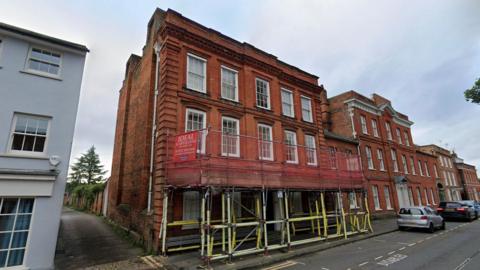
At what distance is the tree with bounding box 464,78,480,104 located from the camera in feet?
63.0

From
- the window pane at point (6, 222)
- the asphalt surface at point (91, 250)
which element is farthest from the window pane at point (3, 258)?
the asphalt surface at point (91, 250)

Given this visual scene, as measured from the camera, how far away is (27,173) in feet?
27.1

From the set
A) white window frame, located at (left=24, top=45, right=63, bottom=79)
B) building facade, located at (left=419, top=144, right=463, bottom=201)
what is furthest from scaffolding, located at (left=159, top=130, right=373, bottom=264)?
building facade, located at (left=419, top=144, right=463, bottom=201)

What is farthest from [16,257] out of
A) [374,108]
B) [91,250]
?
[374,108]

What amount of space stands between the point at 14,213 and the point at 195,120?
7726mm

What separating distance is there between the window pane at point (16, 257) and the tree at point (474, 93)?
30214 millimetres

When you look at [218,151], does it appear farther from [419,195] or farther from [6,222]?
[419,195]

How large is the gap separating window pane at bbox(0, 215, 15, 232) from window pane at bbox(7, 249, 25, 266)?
0.81 m

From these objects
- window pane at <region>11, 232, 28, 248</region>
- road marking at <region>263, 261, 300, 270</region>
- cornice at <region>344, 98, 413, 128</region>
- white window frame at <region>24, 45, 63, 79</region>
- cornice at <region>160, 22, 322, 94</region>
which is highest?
cornice at <region>344, 98, 413, 128</region>

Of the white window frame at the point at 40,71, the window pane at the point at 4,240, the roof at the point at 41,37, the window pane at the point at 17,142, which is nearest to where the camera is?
the window pane at the point at 4,240

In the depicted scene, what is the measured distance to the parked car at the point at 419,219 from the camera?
14.9 m

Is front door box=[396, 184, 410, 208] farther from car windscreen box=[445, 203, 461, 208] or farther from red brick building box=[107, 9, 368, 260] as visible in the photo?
red brick building box=[107, 9, 368, 260]

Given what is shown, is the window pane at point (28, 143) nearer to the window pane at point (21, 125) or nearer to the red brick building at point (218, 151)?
the window pane at point (21, 125)

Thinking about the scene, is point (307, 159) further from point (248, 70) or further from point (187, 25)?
point (187, 25)
